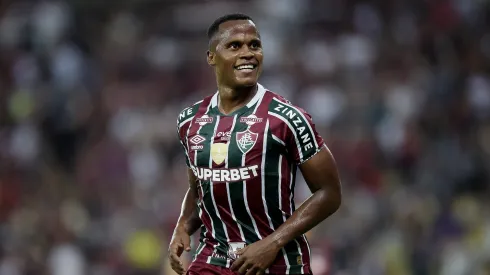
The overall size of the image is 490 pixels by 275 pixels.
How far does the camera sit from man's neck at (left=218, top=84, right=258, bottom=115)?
5578 mm

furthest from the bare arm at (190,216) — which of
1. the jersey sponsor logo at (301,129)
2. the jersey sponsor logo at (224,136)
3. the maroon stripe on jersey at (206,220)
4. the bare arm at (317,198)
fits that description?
the jersey sponsor logo at (301,129)

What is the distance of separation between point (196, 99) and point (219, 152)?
382 inches

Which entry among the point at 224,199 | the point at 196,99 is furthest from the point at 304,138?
the point at 196,99

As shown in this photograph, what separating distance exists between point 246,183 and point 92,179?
936 cm

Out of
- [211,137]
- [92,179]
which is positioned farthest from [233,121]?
[92,179]

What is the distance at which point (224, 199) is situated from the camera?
17.9ft

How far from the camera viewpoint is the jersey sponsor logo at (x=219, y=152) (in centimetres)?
543

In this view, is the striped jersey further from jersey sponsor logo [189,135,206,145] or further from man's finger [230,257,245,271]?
man's finger [230,257,245,271]

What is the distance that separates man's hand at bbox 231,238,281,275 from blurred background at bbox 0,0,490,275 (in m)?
5.91

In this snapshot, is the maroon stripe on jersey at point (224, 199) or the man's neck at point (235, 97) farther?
the man's neck at point (235, 97)

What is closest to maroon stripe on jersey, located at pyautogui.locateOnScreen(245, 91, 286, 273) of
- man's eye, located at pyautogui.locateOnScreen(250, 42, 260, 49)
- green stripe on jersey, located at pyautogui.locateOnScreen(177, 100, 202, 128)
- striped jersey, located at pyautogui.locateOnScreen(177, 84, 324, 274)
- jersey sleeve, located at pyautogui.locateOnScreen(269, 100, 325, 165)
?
striped jersey, located at pyautogui.locateOnScreen(177, 84, 324, 274)

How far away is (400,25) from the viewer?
15.8m

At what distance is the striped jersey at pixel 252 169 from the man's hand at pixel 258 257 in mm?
124

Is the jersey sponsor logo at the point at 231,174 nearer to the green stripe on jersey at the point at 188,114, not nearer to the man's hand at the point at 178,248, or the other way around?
the green stripe on jersey at the point at 188,114
